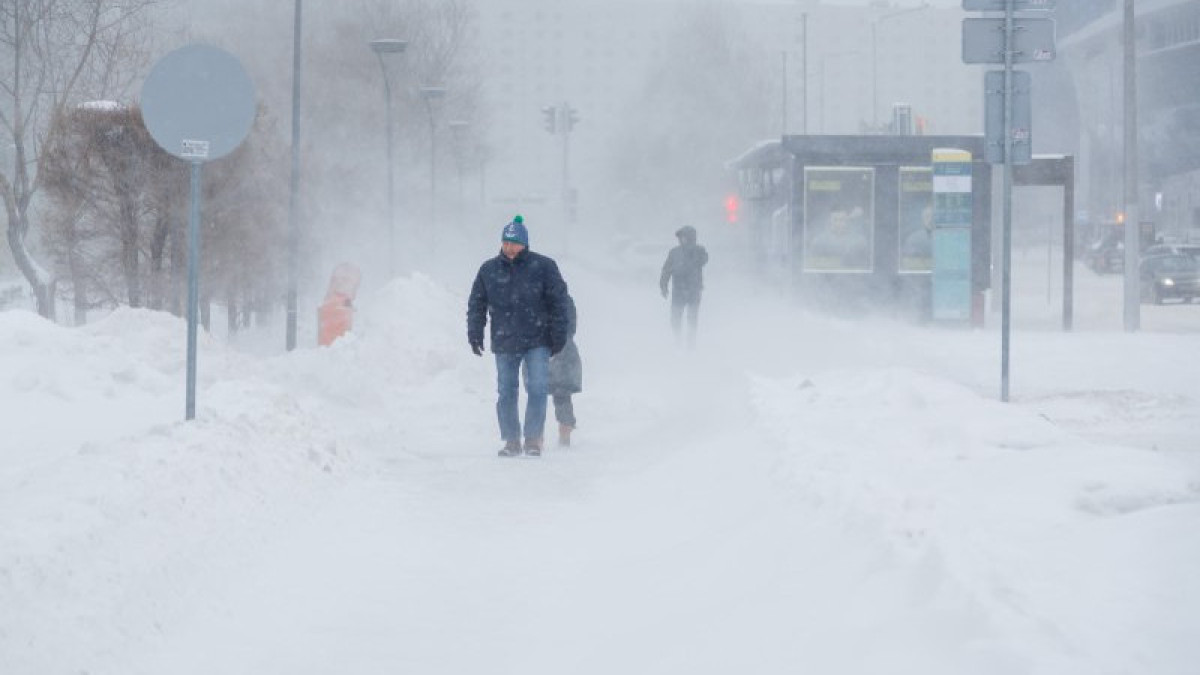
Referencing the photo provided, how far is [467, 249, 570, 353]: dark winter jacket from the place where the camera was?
12078mm

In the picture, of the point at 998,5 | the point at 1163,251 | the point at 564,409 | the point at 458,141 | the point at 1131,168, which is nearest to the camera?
the point at 564,409

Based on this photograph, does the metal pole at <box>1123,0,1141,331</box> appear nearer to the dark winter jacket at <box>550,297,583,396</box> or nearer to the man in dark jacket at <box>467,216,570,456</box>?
the dark winter jacket at <box>550,297,583,396</box>

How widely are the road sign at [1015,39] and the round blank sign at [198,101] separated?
6.00 meters

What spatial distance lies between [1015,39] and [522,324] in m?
4.64

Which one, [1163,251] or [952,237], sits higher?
[1163,251]

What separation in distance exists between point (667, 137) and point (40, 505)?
260ft

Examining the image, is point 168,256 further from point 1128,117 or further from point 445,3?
point 445,3

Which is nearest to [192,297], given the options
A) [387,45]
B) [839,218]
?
[839,218]

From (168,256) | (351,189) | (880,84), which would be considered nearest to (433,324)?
(168,256)

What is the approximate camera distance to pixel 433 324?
22500 millimetres

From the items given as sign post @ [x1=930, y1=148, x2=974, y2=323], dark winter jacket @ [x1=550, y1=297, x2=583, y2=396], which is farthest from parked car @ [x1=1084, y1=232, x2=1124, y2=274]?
dark winter jacket @ [x1=550, y1=297, x2=583, y2=396]

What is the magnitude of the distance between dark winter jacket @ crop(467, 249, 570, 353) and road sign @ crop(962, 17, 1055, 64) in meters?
3.92

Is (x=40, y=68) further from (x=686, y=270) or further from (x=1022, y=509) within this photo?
(x=1022, y=509)

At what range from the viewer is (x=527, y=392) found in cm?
1208
